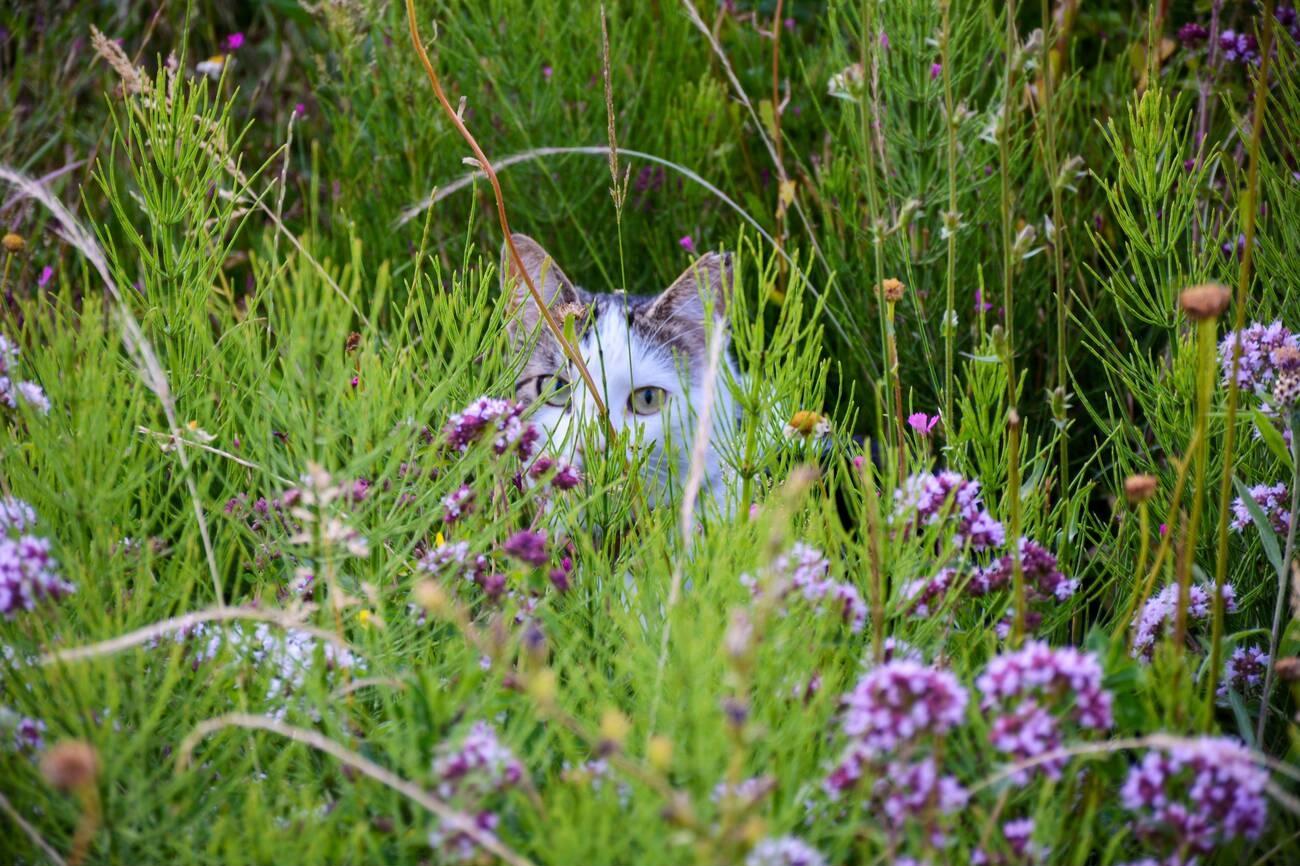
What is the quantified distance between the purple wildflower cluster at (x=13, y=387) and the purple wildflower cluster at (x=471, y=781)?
2.02ft

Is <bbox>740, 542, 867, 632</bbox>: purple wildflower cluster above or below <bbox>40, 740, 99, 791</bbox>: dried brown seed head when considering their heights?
above

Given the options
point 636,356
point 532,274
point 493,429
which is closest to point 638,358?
point 636,356

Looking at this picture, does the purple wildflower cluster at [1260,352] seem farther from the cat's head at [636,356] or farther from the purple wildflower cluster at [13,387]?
the purple wildflower cluster at [13,387]

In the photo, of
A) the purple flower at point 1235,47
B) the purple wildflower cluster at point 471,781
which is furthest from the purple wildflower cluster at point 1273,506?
the purple flower at point 1235,47

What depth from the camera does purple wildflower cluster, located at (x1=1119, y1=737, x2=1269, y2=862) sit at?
0.86m

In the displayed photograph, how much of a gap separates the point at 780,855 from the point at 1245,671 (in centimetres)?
75

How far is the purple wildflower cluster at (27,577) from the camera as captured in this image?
96 cm

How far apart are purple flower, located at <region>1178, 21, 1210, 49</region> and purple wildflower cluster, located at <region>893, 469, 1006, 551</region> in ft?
4.82

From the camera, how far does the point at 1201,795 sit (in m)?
0.86

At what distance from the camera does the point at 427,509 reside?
133 cm

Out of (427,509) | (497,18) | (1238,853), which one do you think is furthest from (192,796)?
(497,18)

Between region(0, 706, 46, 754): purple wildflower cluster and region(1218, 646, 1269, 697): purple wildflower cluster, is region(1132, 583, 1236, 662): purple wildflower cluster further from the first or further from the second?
region(0, 706, 46, 754): purple wildflower cluster

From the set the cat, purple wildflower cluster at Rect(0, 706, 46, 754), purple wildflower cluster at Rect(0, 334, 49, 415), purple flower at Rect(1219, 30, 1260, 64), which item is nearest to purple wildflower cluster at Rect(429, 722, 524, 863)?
purple wildflower cluster at Rect(0, 706, 46, 754)

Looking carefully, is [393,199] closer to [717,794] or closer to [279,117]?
[279,117]
